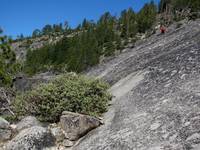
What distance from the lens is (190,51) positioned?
639 inches

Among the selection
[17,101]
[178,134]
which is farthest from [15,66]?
[178,134]

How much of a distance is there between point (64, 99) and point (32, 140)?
9.10 feet

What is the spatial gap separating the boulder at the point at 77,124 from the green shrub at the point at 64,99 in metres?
0.73

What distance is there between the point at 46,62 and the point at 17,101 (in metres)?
92.5

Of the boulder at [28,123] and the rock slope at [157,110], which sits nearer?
the rock slope at [157,110]

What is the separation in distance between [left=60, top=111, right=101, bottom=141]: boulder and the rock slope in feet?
1.12

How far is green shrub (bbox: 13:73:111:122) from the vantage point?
1372 centimetres

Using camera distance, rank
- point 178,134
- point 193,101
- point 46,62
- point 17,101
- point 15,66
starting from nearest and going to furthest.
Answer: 1. point 178,134
2. point 193,101
3. point 17,101
4. point 15,66
5. point 46,62

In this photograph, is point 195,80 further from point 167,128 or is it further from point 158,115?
point 167,128

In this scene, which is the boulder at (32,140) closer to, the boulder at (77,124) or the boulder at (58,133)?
the boulder at (58,133)

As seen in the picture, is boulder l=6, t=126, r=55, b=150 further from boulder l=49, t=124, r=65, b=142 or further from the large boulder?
the large boulder

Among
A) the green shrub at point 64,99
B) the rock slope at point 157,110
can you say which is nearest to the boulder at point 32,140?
the rock slope at point 157,110

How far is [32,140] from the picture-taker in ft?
37.8

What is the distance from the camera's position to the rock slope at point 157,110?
9453 millimetres
